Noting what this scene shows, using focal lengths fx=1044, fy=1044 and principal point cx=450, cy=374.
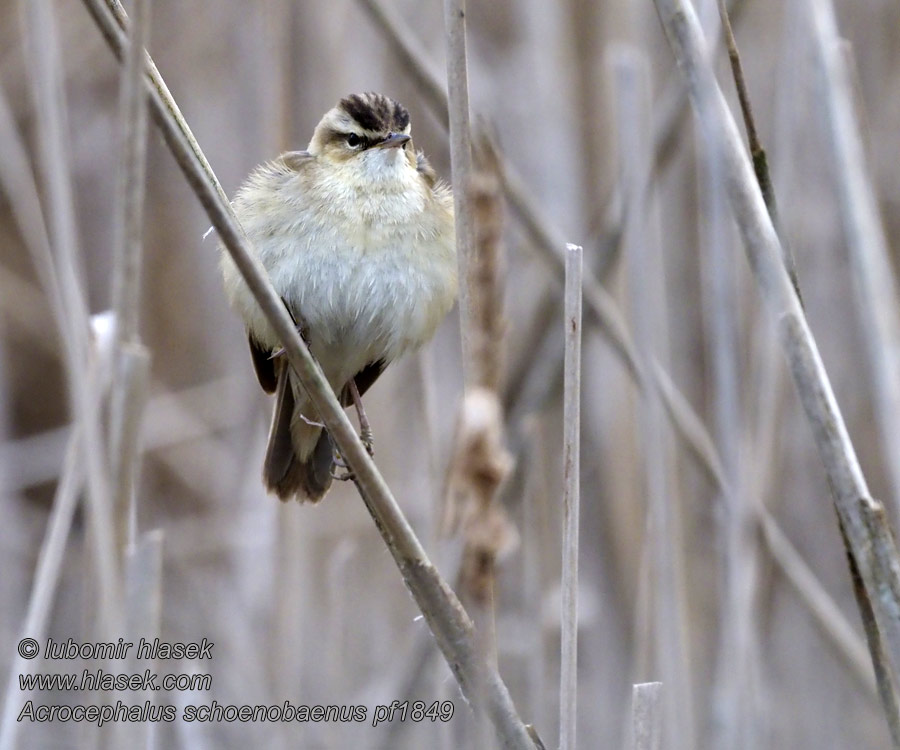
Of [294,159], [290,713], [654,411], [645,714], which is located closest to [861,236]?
[654,411]

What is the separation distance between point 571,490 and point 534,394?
1.19 metres

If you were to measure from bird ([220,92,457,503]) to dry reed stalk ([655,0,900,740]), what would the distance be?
94 cm

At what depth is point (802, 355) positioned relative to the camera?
1463 mm

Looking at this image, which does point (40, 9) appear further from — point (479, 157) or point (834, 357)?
point (834, 357)

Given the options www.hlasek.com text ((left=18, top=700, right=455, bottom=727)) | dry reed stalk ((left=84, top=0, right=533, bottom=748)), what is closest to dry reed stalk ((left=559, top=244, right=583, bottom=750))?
dry reed stalk ((left=84, top=0, right=533, bottom=748))

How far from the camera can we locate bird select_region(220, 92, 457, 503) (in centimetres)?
234

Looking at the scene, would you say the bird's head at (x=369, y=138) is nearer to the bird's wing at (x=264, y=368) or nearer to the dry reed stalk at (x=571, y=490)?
the bird's wing at (x=264, y=368)

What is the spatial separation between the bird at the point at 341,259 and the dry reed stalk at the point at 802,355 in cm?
94

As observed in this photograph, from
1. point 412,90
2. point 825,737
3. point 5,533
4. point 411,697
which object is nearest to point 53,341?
point 5,533

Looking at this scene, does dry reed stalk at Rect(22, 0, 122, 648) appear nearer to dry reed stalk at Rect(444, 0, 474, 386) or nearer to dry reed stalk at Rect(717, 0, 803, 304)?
dry reed stalk at Rect(444, 0, 474, 386)

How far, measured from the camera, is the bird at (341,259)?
92.0 inches

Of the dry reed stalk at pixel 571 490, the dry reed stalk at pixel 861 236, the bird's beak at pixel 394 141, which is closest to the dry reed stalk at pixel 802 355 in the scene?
the dry reed stalk at pixel 571 490

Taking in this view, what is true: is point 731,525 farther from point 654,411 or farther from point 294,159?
point 294,159

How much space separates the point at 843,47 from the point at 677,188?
1.56m
